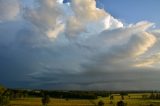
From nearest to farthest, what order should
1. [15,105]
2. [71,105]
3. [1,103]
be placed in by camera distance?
[1,103] → [15,105] → [71,105]

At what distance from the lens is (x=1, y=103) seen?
144000 millimetres

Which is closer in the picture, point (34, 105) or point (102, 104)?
point (34, 105)

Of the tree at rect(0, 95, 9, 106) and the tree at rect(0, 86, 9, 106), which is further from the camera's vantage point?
the tree at rect(0, 86, 9, 106)

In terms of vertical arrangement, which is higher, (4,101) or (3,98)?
(3,98)

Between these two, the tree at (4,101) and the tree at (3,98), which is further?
the tree at (3,98)

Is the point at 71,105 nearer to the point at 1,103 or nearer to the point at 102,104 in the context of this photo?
the point at 102,104

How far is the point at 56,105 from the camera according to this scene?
178 m

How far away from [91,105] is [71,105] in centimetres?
1055

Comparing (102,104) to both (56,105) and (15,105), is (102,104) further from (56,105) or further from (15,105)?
(15,105)

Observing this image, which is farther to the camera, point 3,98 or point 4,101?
point 3,98

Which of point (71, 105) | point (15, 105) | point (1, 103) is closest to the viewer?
point (1, 103)

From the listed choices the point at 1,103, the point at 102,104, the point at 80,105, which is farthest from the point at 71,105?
the point at 1,103

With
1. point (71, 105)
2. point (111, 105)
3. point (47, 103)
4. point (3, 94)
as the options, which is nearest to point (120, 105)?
point (111, 105)

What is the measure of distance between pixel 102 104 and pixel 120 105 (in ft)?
44.1
